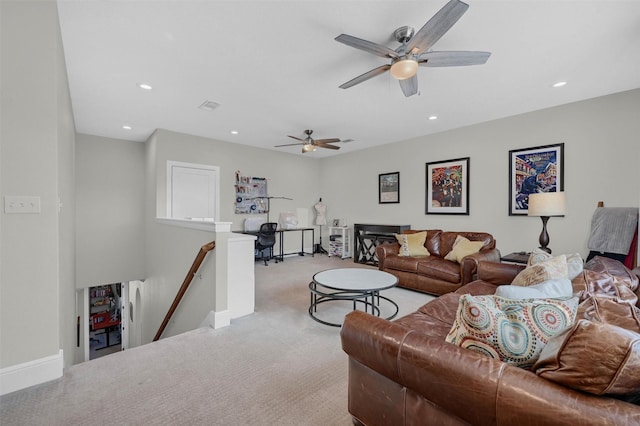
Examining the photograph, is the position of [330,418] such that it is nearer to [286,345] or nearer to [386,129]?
[286,345]

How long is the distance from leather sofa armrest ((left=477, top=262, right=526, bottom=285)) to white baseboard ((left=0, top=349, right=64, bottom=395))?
3.66 meters

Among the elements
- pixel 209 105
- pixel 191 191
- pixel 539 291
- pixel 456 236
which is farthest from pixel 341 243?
pixel 539 291

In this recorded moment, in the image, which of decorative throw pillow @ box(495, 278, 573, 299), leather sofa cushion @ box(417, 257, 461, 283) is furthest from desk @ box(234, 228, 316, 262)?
decorative throw pillow @ box(495, 278, 573, 299)

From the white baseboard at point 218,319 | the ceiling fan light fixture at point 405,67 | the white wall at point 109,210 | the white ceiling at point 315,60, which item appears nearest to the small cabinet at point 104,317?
the white wall at point 109,210

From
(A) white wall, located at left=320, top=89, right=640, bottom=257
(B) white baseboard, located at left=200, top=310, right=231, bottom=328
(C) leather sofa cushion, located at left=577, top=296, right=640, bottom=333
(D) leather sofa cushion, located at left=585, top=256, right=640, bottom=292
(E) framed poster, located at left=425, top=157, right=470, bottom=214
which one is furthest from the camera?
(E) framed poster, located at left=425, top=157, right=470, bottom=214

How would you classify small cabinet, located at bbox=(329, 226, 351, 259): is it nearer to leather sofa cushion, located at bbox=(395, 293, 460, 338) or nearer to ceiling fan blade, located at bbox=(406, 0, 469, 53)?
leather sofa cushion, located at bbox=(395, 293, 460, 338)

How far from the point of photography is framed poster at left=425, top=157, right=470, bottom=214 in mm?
4762

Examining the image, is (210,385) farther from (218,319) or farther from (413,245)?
(413,245)

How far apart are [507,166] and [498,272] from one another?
7.53 feet

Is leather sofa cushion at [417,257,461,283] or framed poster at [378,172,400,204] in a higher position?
framed poster at [378,172,400,204]

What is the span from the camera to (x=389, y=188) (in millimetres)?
5930

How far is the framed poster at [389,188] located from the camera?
228 inches

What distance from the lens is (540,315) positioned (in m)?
1.10

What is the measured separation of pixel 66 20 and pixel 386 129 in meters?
4.24
